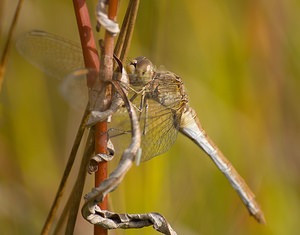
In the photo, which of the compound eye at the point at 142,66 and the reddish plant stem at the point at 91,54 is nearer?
the reddish plant stem at the point at 91,54

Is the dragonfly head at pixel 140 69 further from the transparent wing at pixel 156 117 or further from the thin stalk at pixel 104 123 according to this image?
the thin stalk at pixel 104 123

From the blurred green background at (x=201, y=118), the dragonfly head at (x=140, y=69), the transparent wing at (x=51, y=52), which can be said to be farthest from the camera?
the blurred green background at (x=201, y=118)

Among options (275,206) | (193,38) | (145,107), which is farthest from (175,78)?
(275,206)

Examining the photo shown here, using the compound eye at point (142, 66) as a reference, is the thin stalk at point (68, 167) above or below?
below

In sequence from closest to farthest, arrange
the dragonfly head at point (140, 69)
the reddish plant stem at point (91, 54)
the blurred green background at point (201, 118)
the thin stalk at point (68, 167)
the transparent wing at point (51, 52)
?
the reddish plant stem at point (91, 54) → the thin stalk at point (68, 167) → the transparent wing at point (51, 52) → the dragonfly head at point (140, 69) → the blurred green background at point (201, 118)

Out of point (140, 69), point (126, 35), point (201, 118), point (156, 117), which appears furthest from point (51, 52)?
point (201, 118)

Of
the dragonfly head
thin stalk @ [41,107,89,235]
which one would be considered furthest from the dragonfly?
thin stalk @ [41,107,89,235]

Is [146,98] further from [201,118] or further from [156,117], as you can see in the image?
[201,118]

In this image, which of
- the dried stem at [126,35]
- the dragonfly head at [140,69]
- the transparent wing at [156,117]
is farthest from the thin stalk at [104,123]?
the dragonfly head at [140,69]
